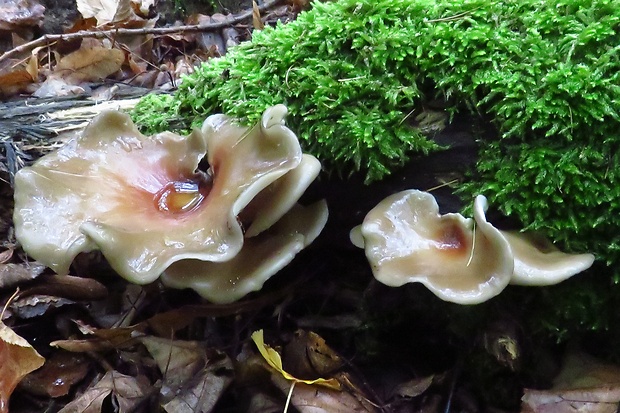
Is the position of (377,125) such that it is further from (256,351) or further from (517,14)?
(256,351)

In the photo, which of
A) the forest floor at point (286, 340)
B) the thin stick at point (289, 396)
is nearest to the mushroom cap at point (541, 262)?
the forest floor at point (286, 340)

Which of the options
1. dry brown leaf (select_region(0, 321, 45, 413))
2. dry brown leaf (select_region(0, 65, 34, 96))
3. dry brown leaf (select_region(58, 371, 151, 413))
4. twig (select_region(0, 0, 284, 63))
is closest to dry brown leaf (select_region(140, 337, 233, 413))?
dry brown leaf (select_region(58, 371, 151, 413))

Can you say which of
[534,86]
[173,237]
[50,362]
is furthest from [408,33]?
[50,362]

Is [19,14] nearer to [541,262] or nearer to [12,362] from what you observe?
[12,362]

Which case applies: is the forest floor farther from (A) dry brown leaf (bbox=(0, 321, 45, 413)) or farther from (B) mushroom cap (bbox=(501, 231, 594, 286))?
(B) mushroom cap (bbox=(501, 231, 594, 286))

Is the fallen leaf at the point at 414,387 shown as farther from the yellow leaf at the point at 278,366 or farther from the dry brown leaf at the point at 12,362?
the dry brown leaf at the point at 12,362

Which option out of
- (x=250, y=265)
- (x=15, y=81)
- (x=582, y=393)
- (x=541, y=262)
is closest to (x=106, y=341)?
(x=250, y=265)
